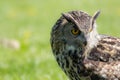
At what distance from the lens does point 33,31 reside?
1822 cm

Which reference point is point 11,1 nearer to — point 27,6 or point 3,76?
point 27,6

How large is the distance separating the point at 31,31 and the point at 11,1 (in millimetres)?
5793

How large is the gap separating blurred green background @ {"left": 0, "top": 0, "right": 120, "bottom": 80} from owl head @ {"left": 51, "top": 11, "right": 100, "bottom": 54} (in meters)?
2.32

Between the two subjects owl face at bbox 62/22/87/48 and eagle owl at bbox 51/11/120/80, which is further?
eagle owl at bbox 51/11/120/80

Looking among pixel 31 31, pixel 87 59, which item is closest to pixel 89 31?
pixel 87 59

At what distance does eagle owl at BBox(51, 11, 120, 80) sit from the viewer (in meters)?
8.53

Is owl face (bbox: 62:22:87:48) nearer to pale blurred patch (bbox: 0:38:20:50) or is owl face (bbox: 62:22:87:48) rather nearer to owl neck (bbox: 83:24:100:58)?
owl neck (bbox: 83:24:100:58)

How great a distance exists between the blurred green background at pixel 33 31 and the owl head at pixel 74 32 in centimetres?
232

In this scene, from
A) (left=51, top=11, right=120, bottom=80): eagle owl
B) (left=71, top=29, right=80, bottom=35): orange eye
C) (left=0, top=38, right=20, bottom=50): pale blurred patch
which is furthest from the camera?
(left=0, top=38, right=20, bottom=50): pale blurred patch

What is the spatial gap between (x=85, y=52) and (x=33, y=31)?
9628mm

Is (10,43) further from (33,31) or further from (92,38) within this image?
(92,38)

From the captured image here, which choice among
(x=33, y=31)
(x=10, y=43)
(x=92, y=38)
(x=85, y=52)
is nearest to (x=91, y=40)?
(x=92, y=38)

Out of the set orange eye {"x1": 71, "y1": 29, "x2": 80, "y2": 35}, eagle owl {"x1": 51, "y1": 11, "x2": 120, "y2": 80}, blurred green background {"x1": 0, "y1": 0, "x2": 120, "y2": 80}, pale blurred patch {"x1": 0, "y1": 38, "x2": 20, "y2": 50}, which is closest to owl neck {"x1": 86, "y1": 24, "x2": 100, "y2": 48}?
eagle owl {"x1": 51, "y1": 11, "x2": 120, "y2": 80}

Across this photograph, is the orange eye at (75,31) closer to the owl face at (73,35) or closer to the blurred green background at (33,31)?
the owl face at (73,35)
